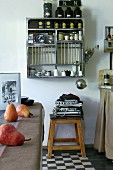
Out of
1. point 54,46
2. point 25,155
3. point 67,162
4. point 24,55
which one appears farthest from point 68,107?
point 25,155

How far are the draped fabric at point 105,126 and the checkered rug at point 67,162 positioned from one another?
335mm

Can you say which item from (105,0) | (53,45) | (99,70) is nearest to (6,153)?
(53,45)

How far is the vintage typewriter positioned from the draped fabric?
367 millimetres

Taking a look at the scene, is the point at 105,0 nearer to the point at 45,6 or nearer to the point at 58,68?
the point at 45,6

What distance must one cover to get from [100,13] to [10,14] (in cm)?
152

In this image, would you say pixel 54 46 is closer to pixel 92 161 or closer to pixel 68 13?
pixel 68 13

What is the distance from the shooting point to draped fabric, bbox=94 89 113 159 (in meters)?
4.10

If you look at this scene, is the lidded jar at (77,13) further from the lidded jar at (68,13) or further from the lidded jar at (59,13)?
the lidded jar at (59,13)

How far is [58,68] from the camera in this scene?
468 centimetres

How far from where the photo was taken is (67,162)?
13.4ft

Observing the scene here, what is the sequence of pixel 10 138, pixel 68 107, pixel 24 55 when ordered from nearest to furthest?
pixel 10 138
pixel 68 107
pixel 24 55

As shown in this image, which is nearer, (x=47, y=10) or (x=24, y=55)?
(x=47, y=10)

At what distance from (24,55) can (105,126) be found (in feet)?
→ 5.75

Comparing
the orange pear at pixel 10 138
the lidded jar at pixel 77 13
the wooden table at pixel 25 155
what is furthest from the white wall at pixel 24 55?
the orange pear at pixel 10 138
